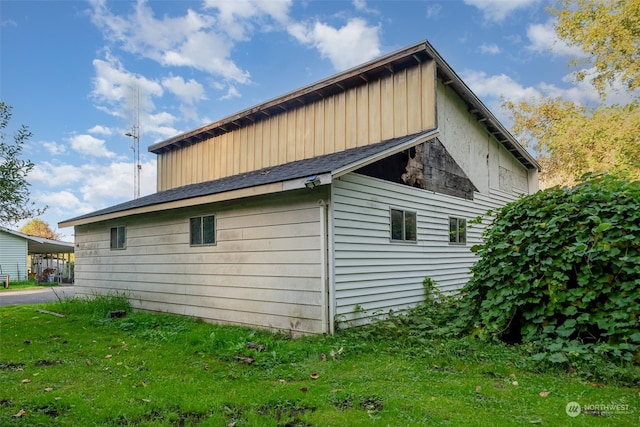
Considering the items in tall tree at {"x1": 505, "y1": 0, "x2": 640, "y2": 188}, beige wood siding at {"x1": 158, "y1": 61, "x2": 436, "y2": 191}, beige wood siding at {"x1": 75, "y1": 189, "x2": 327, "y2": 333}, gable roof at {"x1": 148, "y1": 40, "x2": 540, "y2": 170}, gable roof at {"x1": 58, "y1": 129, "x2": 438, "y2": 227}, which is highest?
tall tree at {"x1": 505, "y1": 0, "x2": 640, "y2": 188}

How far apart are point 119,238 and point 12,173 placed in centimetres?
353

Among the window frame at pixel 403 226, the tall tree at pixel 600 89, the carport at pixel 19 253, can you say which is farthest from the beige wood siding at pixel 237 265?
the carport at pixel 19 253

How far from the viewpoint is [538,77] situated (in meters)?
23.0

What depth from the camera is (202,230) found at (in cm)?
830

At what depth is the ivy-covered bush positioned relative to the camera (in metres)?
4.73

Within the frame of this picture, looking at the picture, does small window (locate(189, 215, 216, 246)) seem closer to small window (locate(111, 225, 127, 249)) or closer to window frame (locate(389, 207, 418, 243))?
small window (locate(111, 225, 127, 249))

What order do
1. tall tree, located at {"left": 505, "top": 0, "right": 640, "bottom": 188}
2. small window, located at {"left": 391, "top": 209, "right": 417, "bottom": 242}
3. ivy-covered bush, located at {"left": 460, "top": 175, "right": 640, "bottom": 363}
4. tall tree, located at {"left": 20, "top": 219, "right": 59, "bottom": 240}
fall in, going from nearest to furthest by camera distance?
ivy-covered bush, located at {"left": 460, "top": 175, "right": 640, "bottom": 363}, small window, located at {"left": 391, "top": 209, "right": 417, "bottom": 242}, tall tree, located at {"left": 505, "top": 0, "right": 640, "bottom": 188}, tall tree, located at {"left": 20, "top": 219, "right": 59, "bottom": 240}

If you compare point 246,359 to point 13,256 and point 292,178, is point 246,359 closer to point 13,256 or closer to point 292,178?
point 292,178

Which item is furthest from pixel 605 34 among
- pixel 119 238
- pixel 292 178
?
pixel 119 238

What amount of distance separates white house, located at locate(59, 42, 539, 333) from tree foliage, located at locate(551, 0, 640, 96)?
419 inches

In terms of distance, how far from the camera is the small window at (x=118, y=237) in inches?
418

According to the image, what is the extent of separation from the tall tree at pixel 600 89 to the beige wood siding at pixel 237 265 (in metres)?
16.4

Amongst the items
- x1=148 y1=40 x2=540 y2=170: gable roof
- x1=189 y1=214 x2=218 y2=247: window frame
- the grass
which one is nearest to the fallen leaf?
the grass

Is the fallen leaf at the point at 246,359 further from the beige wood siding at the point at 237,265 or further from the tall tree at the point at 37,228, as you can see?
the tall tree at the point at 37,228
